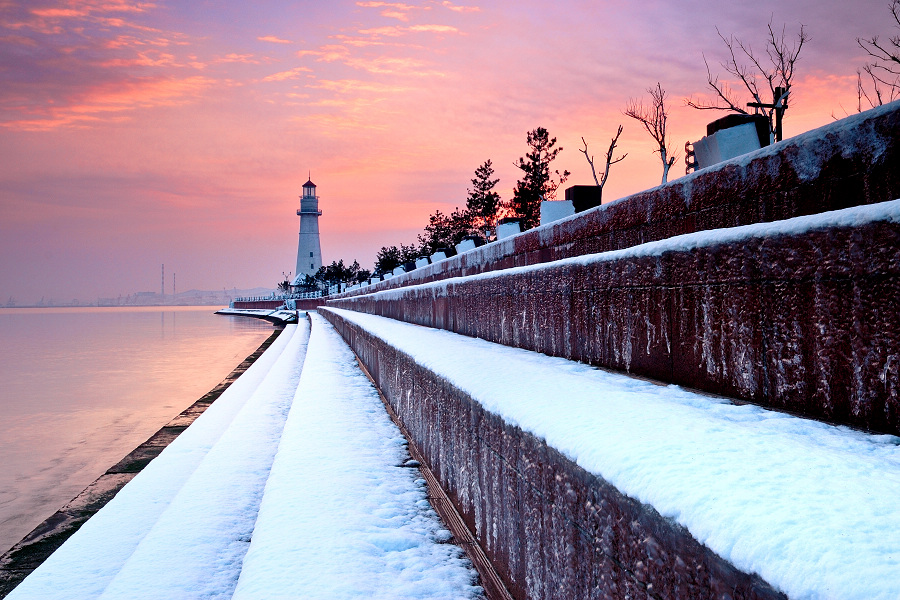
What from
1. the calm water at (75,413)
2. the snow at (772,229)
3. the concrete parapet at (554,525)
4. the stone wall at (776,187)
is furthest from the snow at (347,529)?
the calm water at (75,413)

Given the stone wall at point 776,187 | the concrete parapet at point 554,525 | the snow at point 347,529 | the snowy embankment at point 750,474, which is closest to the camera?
the snowy embankment at point 750,474

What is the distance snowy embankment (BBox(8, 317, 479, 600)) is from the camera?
2545 mm

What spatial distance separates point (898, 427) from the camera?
5.16 ft

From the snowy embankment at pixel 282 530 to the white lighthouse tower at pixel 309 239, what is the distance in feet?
416

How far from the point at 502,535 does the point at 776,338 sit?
1331mm

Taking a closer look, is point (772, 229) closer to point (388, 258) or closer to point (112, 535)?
point (112, 535)

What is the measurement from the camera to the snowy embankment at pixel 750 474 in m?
0.87

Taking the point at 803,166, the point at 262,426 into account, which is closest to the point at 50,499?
the point at 262,426

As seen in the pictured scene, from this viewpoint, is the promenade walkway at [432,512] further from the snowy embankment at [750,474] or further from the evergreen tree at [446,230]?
the evergreen tree at [446,230]

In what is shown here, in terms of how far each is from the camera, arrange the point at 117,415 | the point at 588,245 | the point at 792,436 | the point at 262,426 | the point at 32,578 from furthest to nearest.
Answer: the point at 117,415 < the point at 262,426 < the point at 588,245 < the point at 32,578 < the point at 792,436

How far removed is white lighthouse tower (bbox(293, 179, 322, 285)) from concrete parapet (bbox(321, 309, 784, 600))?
129 m

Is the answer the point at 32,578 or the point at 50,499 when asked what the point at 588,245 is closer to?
the point at 32,578

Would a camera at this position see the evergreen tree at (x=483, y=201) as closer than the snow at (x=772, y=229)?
No

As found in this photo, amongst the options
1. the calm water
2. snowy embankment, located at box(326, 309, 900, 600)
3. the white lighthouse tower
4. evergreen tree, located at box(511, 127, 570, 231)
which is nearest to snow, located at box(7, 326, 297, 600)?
the calm water
